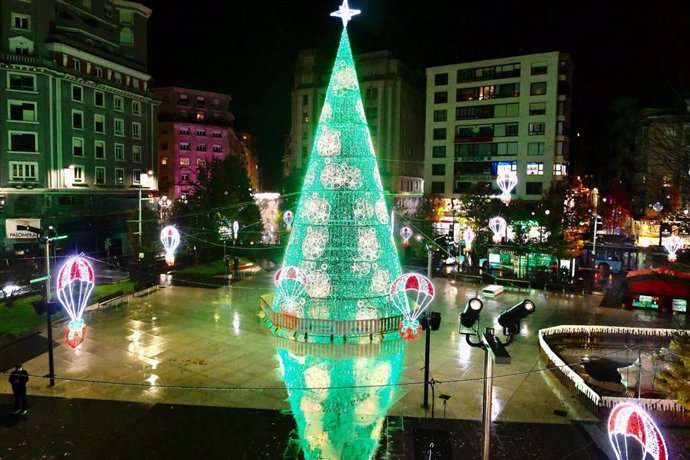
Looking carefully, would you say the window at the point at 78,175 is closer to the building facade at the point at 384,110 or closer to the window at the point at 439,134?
the building facade at the point at 384,110

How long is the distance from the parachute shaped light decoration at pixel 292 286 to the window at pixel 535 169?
4031 cm

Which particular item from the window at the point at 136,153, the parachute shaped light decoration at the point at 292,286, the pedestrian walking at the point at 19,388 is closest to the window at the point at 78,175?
the window at the point at 136,153

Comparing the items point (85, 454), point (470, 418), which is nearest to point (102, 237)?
point (85, 454)

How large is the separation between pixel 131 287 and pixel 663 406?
2730 cm

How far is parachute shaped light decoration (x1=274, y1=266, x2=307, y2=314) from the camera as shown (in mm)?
19047

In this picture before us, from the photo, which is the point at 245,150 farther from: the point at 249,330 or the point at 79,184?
the point at 249,330

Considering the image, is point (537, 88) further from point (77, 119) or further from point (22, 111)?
point (22, 111)

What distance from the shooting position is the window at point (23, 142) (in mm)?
39719

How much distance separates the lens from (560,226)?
35.3m

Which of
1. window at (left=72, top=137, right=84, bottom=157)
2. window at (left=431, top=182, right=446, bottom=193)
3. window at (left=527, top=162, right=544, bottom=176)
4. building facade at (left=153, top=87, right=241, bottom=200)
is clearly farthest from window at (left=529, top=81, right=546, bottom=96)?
building facade at (left=153, top=87, right=241, bottom=200)

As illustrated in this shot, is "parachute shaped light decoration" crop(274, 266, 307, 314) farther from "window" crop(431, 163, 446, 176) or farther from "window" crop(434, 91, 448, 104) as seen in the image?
"window" crop(434, 91, 448, 104)

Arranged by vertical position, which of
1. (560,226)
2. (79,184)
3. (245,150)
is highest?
(245,150)

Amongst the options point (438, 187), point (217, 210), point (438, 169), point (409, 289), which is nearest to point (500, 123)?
point (438, 169)

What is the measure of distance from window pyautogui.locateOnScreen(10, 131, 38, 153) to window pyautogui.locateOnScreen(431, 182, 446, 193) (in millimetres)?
41372
